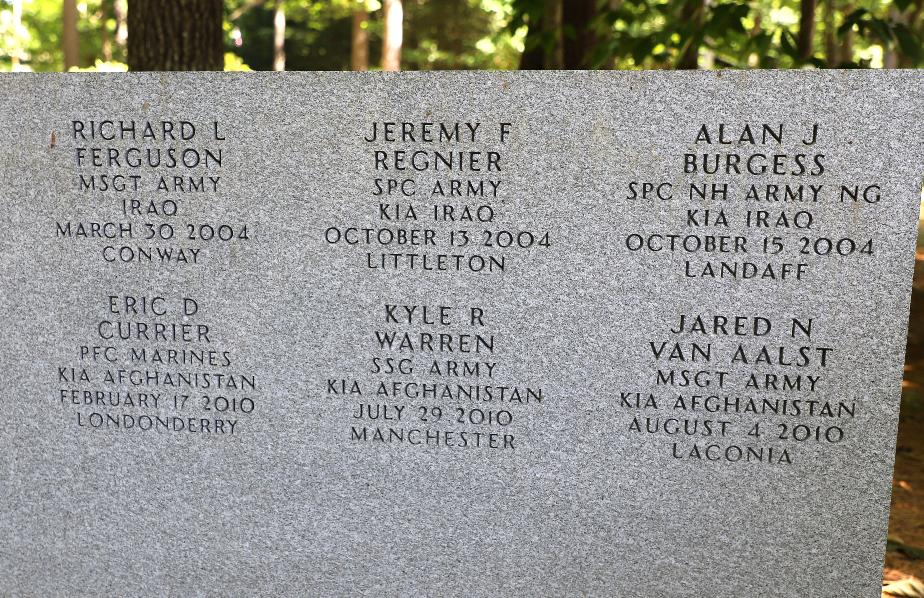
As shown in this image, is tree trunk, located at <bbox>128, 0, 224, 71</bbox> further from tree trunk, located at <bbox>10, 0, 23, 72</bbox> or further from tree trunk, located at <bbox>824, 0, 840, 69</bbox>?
tree trunk, located at <bbox>10, 0, 23, 72</bbox>

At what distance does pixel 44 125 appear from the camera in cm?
368

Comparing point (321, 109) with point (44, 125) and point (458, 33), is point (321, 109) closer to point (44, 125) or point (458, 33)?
point (44, 125)

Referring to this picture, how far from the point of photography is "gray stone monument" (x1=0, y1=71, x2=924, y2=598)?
3406 millimetres

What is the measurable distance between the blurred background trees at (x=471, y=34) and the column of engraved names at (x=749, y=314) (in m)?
2.11

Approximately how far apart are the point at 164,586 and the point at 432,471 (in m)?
1.38

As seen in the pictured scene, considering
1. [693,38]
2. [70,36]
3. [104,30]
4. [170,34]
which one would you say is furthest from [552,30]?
[104,30]

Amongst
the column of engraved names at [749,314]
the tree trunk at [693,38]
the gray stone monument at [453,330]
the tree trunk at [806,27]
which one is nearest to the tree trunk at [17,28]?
the tree trunk at [693,38]

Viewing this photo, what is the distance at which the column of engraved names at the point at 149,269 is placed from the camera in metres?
3.65

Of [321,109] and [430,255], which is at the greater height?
[321,109]

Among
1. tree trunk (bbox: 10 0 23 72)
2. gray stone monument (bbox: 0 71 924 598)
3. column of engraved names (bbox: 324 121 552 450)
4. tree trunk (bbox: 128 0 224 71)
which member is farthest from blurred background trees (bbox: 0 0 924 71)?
column of engraved names (bbox: 324 121 552 450)

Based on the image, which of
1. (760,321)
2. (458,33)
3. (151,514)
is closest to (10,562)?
(151,514)

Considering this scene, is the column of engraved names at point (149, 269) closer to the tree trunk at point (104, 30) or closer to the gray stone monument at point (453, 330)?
the gray stone monument at point (453, 330)

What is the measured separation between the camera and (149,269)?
12.2 feet

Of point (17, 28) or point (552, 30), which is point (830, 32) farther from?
point (17, 28)
